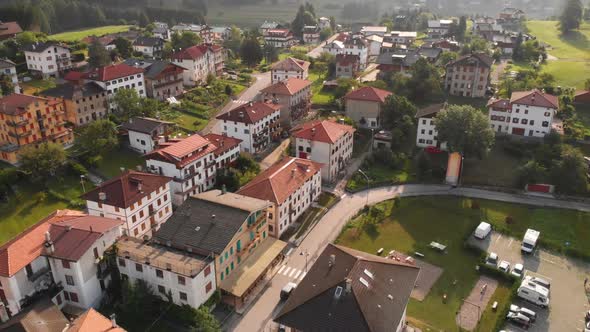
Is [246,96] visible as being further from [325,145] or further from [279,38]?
[279,38]

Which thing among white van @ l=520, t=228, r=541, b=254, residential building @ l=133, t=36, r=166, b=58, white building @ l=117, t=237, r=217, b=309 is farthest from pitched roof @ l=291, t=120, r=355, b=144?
residential building @ l=133, t=36, r=166, b=58

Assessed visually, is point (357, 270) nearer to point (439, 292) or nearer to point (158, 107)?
point (439, 292)

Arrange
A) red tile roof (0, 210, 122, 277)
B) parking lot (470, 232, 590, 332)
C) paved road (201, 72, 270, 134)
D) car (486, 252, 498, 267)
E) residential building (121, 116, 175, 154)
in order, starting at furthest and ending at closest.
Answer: paved road (201, 72, 270, 134)
residential building (121, 116, 175, 154)
car (486, 252, 498, 267)
parking lot (470, 232, 590, 332)
red tile roof (0, 210, 122, 277)

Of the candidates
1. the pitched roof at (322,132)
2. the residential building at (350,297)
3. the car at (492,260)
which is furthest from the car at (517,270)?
the pitched roof at (322,132)

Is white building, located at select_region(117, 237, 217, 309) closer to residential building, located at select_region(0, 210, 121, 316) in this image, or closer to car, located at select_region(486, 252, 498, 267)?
residential building, located at select_region(0, 210, 121, 316)

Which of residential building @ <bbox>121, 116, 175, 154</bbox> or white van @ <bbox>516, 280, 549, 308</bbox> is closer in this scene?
white van @ <bbox>516, 280, 549, 308</bbox>

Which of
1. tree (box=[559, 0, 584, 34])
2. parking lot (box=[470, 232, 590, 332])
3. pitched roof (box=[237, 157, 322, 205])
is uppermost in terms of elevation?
tree (box=[559, 0, 584, 34])

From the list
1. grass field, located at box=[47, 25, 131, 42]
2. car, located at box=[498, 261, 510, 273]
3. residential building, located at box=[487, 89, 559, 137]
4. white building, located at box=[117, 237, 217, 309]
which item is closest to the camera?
white building, located at box=[117, 237, 217, 309]
